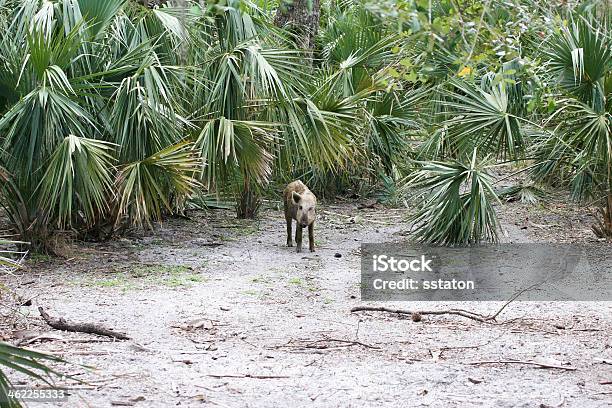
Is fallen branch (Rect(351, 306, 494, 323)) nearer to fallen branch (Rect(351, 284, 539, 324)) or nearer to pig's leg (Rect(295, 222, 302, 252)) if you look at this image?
fallen branch (Rect(351, 284, 539, 324))

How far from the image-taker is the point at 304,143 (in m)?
10.1

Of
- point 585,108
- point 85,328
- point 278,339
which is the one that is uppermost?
point 585,108

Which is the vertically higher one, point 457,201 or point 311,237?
point 457,201

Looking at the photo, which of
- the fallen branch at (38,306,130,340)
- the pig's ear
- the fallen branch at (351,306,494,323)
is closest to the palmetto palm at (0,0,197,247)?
the pig's ear

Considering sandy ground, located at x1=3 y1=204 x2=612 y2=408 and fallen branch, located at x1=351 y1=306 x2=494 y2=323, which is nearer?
sandy ground, located at x1=3 y1=204 x2=612 y2=408

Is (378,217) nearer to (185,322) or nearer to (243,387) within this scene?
(185,322)

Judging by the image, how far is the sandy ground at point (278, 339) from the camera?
5.24 metres

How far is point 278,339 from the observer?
257 inches

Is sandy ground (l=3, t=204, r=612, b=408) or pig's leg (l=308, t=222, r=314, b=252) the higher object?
pig's leg (l=308, t=222, r=314, b=252)

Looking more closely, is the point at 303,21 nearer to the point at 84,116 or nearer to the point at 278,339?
the point at 84,116

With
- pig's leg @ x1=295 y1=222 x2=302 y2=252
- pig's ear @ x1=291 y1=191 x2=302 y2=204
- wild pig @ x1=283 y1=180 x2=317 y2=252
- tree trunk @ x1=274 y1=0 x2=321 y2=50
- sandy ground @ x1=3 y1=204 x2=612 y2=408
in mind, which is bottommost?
sandy ground @ x1=3 y1=204 x2=612 y2=408

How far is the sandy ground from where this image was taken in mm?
5238

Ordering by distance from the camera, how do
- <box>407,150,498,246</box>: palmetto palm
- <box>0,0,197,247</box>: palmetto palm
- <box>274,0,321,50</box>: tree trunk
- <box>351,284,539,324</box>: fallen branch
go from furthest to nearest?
<box>274,0,321,50</box>: tree trunk → <box>407,150,498,246</box>: palmetto palm → <box>0,0,197,247</box>: palmetto palm → <box>351,284,539,324</box>: fallen branch

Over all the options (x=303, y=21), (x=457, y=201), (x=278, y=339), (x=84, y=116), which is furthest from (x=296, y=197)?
(x=303, y=21)
